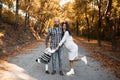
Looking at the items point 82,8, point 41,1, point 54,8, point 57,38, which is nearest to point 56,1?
point 54,8

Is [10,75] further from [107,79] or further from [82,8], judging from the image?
[82,8]

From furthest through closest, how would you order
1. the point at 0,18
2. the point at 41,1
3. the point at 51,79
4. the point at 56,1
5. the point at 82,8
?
1. the point at 56,1
2. the point at 41,1
3. the point at 82,8
4. the point at 0,18
5. the point at 51,79

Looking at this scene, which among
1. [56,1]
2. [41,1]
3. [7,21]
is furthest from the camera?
[56,1]

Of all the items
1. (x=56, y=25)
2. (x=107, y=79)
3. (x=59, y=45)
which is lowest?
(x=107, y=79)

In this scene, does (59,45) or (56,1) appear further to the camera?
(56,1)

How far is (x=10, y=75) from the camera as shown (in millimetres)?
10211

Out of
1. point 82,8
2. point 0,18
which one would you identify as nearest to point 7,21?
point 0,18

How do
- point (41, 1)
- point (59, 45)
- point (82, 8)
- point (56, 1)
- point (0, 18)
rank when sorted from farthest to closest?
1. point (56, 1)
2. point (41, 1)
3. point (82, 8)
4. point (0, 18)
5. point (59, 45)

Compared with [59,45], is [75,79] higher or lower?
lower

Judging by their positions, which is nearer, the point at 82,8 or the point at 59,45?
the point at 59,45

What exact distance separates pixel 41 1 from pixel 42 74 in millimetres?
41429

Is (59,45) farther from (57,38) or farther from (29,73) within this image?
(29,73)

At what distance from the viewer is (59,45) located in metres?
10.5

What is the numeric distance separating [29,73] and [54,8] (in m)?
46.6
